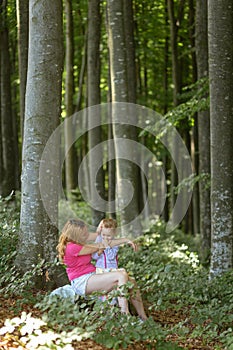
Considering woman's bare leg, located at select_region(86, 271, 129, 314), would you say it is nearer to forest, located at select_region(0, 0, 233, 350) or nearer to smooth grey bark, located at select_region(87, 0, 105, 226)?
forest, located at select_region(0, 0, 233, 350)

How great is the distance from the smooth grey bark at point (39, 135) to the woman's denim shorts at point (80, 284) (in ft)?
2.06

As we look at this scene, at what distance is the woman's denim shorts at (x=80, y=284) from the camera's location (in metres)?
8.48

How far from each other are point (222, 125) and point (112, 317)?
5.03 metres

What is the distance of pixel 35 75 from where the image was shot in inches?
359

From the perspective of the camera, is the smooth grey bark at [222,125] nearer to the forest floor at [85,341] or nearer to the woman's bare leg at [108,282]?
the forest floor at [85,341]

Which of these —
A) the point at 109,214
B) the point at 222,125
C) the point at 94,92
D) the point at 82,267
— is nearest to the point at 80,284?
the point at 82,267

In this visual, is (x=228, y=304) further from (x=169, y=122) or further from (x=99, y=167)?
(x=99, y=167)

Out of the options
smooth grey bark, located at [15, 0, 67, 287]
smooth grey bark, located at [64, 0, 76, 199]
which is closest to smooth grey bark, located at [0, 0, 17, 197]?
smooth grey bark, located at [64, 0, 76, 199]

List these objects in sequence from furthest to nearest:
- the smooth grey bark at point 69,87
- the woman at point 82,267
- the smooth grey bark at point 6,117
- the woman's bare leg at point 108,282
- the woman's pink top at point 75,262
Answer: the smooth grey bark at point 69,87
the smooth grey bark at point 6,117
the woman's pink top at point 75,262
the woman at point 82,267
the woman's bare leg at point 108,282

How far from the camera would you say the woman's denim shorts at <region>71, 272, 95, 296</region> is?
8.48 metres

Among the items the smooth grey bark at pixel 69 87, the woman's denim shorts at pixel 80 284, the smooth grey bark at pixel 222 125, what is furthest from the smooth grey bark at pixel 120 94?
the smooth grey bark at pixel 69 87

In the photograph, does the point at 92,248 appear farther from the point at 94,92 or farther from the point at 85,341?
the point at 94,92

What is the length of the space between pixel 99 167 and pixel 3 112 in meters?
3.59

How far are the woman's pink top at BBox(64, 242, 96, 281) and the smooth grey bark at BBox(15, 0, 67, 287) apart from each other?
52 centimetres
